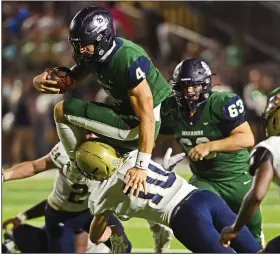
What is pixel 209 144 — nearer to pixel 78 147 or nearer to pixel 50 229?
pixel 78 147

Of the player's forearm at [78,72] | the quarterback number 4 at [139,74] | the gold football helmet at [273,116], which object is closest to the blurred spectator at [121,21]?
the player's forearm at [78,72]

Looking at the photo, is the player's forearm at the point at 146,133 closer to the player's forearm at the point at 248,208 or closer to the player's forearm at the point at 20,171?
the player's forearm at the point at 248,208

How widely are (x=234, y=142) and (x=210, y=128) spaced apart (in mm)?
193

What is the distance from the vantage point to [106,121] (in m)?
4.29

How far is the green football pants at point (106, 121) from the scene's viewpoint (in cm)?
427

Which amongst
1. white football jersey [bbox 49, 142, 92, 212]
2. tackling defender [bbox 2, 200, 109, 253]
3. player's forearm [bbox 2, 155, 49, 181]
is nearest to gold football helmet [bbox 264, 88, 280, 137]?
white football jersey [bbox 49, 142, 92, 212]

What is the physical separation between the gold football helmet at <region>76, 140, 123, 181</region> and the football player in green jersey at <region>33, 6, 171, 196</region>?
123 millimetres

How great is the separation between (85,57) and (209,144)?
0.78 metres

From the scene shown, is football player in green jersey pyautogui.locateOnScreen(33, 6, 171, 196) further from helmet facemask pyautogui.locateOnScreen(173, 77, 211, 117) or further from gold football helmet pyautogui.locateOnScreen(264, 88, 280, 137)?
gold football helmet pyautogui.locateOnScreen(264, 88, 280, 137)

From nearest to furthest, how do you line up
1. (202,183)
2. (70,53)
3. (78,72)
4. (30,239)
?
1. (78,72)
2. (202,183)
3. (30,239)
4. (70,53)

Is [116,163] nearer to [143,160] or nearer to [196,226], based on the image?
[143,160]

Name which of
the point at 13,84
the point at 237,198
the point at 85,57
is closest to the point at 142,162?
the point at 85,57

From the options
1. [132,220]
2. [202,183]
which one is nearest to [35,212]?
[202,183]

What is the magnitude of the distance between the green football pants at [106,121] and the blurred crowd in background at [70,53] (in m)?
5.80
